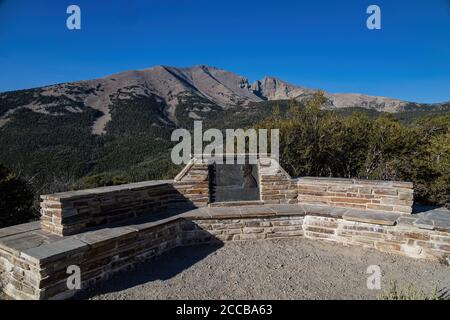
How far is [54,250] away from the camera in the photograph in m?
3.31

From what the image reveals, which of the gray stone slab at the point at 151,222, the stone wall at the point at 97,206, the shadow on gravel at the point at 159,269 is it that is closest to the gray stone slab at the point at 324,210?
the shadow on gravel at the point at 159,269

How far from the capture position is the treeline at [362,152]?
11117 mm

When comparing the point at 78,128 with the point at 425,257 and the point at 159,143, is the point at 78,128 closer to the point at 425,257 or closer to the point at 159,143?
the point at 159,143

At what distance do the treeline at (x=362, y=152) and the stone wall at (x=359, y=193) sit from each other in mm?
5215

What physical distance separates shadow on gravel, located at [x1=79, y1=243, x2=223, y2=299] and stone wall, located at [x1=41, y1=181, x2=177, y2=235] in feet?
2.88

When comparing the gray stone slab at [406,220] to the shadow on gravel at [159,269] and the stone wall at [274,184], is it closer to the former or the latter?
the stone wall at [274,184]

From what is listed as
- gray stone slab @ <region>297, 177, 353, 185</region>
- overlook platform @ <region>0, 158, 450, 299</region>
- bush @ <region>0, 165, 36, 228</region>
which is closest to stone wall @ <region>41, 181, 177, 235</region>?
overlook platform @ <region>0, 158, 450, 299</region>

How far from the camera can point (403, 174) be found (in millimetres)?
11859

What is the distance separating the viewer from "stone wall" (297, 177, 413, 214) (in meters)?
5.04

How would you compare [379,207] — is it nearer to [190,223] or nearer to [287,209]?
[287,209]

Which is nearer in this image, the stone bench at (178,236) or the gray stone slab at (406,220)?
the stone bench at (178,236)

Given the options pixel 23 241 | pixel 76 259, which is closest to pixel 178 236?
pixel 76 259
